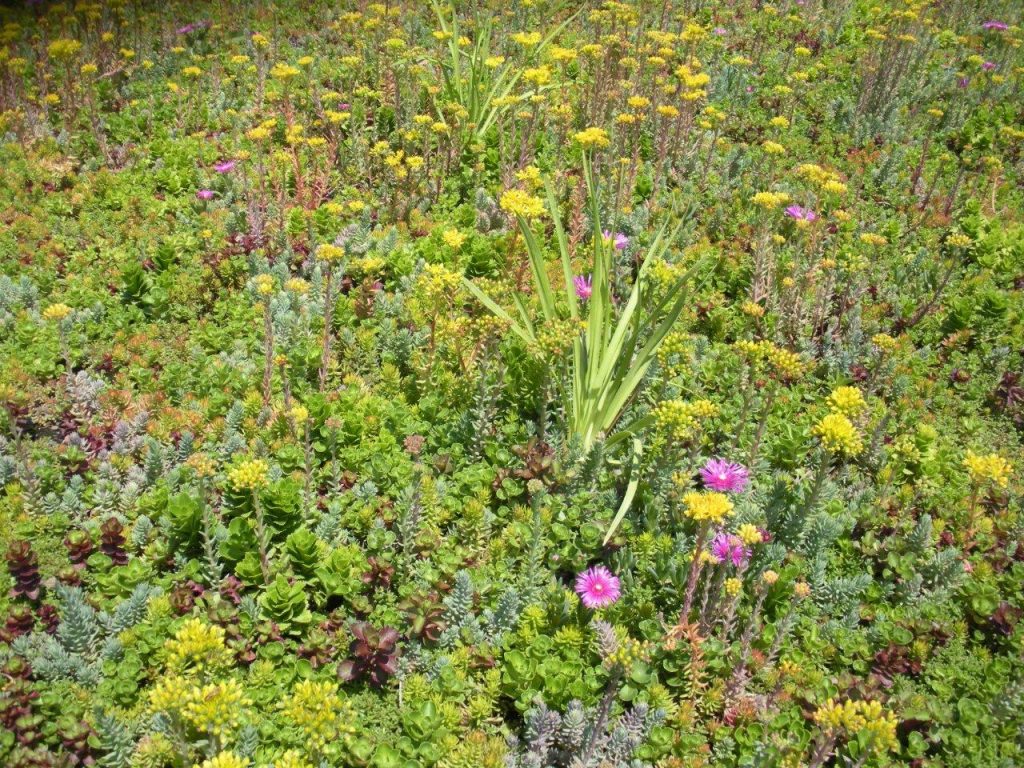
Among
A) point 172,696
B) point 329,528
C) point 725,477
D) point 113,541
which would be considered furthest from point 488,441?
point 172,696

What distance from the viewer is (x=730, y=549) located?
329 cm

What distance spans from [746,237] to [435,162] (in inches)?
115

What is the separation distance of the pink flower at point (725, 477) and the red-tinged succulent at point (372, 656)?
192 centimetres

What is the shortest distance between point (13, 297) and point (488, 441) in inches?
131

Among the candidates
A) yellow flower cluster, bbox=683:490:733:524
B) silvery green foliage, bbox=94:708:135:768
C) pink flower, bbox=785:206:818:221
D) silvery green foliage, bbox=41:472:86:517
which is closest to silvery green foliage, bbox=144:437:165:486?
silvery green foliage, bbox=41:472:86:517

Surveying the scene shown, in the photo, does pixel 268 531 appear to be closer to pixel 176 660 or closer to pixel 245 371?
pixel 176 660

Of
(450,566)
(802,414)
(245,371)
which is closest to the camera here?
(450,566)

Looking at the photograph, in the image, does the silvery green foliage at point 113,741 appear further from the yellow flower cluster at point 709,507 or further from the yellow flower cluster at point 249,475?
the yellow flower cluster at point 709,507

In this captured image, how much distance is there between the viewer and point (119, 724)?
9.00 feet

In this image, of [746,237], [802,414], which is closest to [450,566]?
A: [802,414]

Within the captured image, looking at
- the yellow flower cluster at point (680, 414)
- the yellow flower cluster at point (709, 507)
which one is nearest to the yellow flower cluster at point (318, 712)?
the yellow flower cluster at point (709, 507)

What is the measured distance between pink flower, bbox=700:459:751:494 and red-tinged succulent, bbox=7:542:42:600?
3.34m

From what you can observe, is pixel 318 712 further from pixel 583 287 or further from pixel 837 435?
pixel 583 287

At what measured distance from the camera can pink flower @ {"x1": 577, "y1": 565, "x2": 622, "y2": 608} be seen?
338cm
